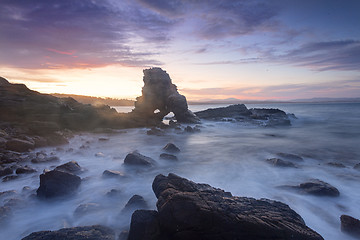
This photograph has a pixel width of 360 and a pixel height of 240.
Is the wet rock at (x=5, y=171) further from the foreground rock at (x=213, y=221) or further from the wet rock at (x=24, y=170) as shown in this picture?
the foreground rock at (x=213, y=221)

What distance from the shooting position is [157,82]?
25.4m

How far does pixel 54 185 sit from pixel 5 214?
1.12m

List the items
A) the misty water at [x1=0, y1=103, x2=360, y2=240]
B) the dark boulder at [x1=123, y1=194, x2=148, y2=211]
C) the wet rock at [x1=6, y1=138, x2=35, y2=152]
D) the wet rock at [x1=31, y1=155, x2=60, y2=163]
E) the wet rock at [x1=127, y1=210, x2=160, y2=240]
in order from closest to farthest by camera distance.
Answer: the wet rock at [x1=127, y1=210, x2=160, y2=240]
the misty water at [x1=0, y1=103, x2=360, y2=240]
the dark boulder at [x1=123, y1=194, x2=148, y2=211]
the wet rock at [x1=31, y1=155, x2=60, y2=163]
the wet rock at [x1=6, y1=138, x2=35, y2=152]

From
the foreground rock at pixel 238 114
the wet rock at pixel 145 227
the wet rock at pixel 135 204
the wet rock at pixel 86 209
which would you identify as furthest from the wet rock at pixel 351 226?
the foreground rock at pixel 238 114

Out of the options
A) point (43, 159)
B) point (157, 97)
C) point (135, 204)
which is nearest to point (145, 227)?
point (135, 204)

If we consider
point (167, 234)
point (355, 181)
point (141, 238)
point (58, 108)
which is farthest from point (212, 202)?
point (58, 108)

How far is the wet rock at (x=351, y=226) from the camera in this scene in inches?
163

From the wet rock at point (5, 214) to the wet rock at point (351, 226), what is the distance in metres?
7.31

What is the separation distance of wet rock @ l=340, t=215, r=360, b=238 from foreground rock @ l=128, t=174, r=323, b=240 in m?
1.52

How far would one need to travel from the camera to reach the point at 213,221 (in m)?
3.11

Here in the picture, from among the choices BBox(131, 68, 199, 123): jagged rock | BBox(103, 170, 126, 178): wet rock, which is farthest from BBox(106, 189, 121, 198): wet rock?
BBox(131, 68, 199, 123): jagged rock

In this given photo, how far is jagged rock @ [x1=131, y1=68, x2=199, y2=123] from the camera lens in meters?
25.3

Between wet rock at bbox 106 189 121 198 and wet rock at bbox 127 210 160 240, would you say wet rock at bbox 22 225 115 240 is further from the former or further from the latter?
wet rock at bbox 106 189 121 198

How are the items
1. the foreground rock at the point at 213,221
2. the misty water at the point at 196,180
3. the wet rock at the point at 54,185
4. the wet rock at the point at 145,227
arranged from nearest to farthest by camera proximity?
1. the foreground rock at the point at 213,221
2. the wet rock at the point at 145,227
3. the misty water at the point at 196,180
4. the wet rock at the point at 54,185
